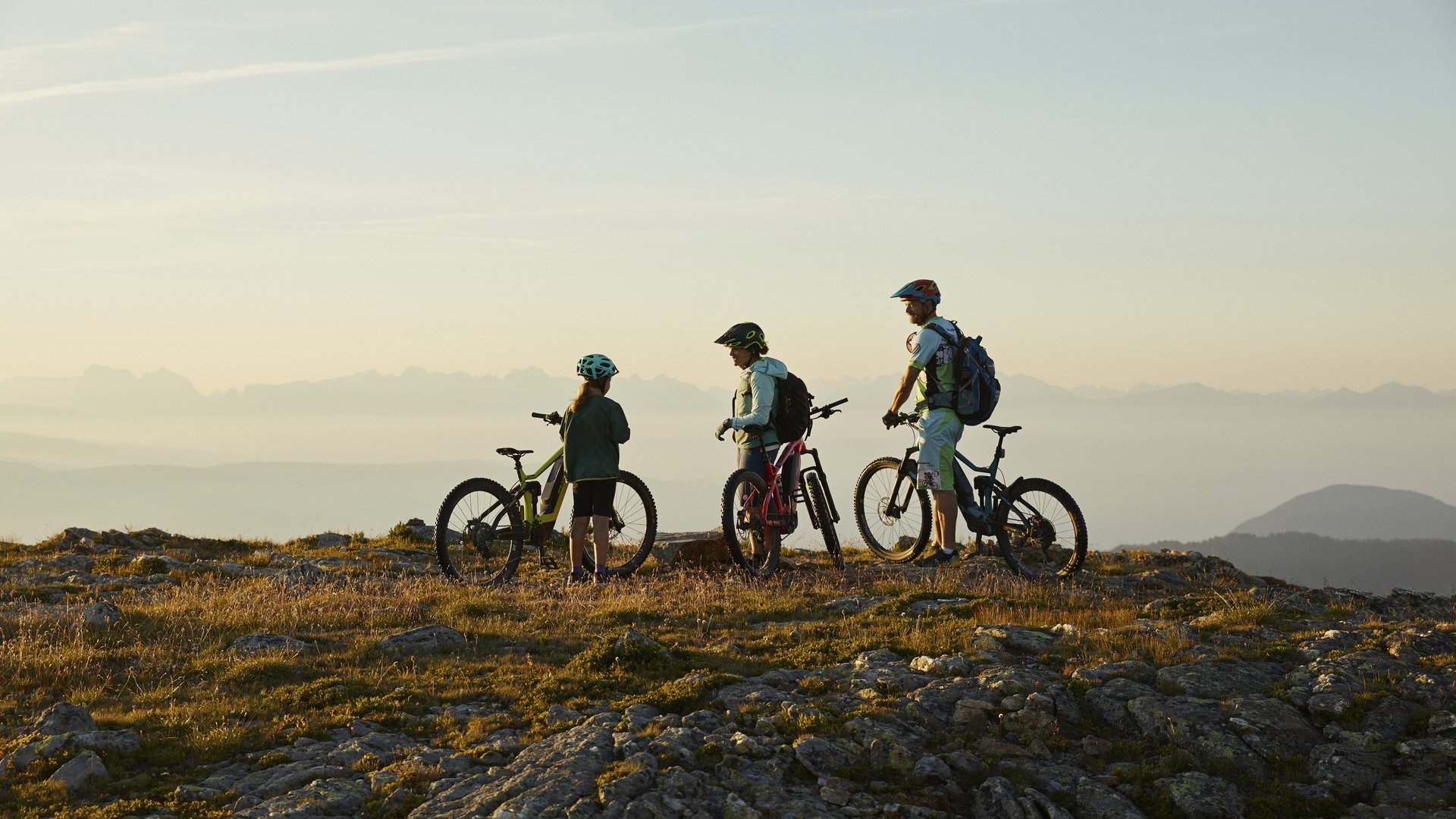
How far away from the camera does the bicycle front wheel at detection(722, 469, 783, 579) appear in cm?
1497

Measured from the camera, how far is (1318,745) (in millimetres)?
8680

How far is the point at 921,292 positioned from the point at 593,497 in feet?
16.7

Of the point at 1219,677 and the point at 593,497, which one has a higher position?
the point at 593,497

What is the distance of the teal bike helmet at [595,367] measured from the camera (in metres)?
15.0

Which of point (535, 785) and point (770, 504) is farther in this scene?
point (770, 504)

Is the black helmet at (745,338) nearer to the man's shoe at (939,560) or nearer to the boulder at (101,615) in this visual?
the man's shoe at (939,560)

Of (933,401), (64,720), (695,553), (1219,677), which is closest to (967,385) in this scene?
(933,401)

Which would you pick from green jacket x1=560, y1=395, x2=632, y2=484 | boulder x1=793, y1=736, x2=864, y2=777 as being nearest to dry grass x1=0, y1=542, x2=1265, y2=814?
boulder x1=793, y1=736, x2=864, y2=777

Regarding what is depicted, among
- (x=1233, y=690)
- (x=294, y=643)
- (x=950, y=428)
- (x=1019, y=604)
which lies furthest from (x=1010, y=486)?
(x=294, y=643)

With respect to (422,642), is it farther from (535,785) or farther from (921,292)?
(921,292)

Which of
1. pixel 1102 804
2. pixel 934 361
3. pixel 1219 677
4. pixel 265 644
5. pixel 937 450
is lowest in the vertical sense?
pixel 1102 804

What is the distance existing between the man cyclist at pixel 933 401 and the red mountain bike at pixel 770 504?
1187 millimetres

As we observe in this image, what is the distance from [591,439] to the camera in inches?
592

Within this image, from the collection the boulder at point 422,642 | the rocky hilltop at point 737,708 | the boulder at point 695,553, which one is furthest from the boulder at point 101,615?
the boulder at point 695,553
